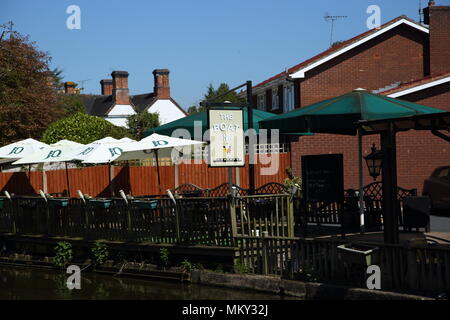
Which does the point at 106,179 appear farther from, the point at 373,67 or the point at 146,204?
the point at 373,67

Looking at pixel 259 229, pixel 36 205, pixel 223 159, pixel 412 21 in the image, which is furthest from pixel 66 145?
pixel 412 21

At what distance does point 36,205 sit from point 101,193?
747cm

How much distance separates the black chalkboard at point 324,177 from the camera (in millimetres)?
12359

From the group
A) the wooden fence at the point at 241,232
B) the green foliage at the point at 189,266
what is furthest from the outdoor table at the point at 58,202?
the green foliage at the point at 189,266

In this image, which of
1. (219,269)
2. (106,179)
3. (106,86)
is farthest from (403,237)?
(106,86)

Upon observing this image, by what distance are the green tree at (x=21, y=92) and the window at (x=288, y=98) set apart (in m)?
14.5

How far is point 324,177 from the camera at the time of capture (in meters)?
12.6

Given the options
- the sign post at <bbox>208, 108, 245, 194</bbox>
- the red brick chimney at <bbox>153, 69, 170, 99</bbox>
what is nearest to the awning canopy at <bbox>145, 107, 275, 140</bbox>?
the sign post at <bbox>208, 108, 245, 194</bbox>

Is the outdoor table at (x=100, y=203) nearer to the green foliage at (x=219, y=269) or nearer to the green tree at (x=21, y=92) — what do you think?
the green foliage at (x=219, y=269)

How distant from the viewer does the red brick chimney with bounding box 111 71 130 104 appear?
6656 cm

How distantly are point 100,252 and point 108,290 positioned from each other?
214 centimetres

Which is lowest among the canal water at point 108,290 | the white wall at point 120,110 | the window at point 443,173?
the canal water at point 108,290

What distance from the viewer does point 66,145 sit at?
66.6 ft
